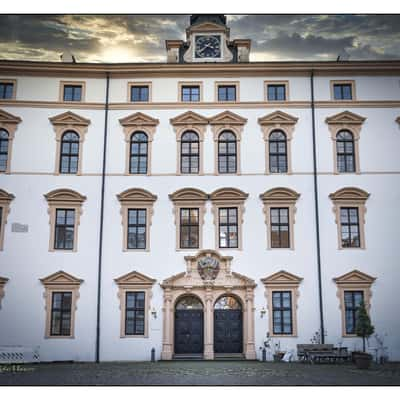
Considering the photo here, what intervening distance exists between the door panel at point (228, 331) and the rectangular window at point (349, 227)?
13.0ft

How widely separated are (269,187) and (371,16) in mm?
5842

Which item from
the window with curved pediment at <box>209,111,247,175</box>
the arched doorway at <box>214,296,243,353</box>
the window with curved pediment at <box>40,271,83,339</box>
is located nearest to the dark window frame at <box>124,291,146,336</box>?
the window with curved pediment at <box>40,271,83,339</box>

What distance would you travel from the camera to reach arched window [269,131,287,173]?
18594 millimetres

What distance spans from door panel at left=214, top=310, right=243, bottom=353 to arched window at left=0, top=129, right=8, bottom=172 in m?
8.02

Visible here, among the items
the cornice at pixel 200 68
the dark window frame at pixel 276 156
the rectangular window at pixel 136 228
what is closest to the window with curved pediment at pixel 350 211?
the dark window frame at pixel 276 156

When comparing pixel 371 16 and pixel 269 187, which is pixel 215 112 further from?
pixel 371 16

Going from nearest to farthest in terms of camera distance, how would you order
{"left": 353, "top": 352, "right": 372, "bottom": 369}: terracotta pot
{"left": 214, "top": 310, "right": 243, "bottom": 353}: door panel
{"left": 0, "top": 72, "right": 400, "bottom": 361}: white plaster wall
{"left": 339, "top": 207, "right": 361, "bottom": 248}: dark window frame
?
{"left": 353, "top": 352, "right": 372, "bottom": 369}: terracotta pot → {"left": 0, "top": 72, "right": 400, "bottom": 361}: white plaster wall → {"left": 214, "top": 310, "right": 243, "bottom": 353}: door panel → {"left": 339, "top": 207, "right": 361, "bottom": 248}: dark window frame

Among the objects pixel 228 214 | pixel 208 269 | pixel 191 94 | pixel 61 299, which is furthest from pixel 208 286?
pixel 191 94

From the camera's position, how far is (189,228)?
18281 mm

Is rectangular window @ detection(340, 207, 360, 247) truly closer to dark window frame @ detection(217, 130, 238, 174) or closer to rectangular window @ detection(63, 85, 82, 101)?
dark window frame @ detection(217, 130, 238, 174)

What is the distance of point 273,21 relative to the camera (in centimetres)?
1568

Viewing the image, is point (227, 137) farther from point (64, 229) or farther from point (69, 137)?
point (64, 229)

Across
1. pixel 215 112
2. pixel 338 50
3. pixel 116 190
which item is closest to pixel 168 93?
pixel 215 112

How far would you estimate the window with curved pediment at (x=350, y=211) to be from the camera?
59.7 feet
